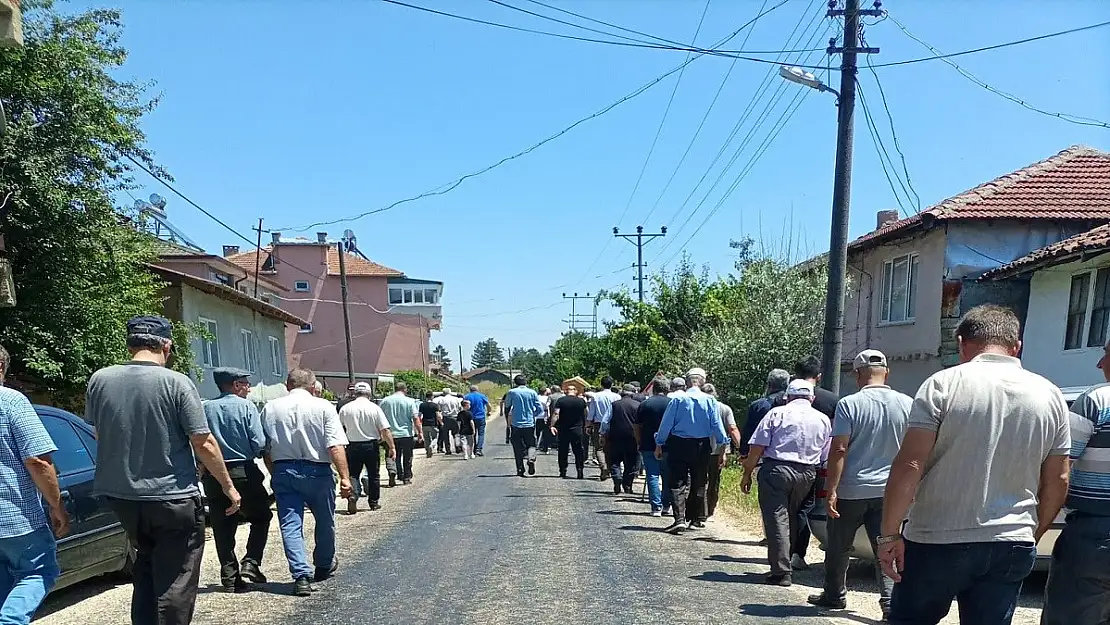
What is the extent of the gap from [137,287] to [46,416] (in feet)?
31.2

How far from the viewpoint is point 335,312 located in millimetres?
51594

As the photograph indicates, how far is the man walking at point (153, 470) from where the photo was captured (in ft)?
14.4

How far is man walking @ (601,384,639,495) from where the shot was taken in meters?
12.3

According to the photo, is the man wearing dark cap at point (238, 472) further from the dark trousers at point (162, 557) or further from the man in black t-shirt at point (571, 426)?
the man in black t-shirt at point (571, 426)

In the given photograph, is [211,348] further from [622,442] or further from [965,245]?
[965,245]

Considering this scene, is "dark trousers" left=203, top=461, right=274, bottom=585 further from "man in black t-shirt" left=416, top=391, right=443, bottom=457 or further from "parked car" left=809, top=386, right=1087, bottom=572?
"man in black t-shirt" left=416, top=391, right=443, bottom=457

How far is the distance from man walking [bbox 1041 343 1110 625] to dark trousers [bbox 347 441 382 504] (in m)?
8.68

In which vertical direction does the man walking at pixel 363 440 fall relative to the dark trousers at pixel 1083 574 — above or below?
below

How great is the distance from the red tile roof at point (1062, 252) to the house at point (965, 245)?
0.94 meters

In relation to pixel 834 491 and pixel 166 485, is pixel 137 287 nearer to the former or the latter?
pixel 166 485

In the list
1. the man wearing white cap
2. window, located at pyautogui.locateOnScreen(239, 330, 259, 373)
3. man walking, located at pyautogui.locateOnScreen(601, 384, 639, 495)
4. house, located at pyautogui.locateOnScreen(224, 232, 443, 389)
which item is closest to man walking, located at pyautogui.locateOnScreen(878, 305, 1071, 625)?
the man wearing white cap

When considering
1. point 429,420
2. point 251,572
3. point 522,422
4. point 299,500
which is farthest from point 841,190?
point 429,420

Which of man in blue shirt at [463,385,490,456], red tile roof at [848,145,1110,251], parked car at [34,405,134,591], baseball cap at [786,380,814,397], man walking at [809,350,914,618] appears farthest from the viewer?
man in blue shirt at [463,385,490,456]

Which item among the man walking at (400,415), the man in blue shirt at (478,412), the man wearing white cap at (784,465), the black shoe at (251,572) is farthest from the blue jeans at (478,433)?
the man wearing white cap at (784,465)
